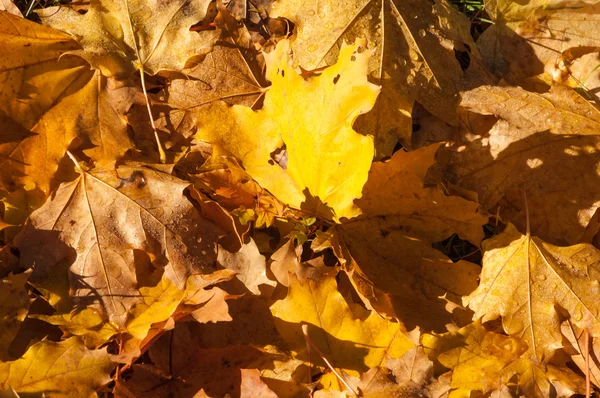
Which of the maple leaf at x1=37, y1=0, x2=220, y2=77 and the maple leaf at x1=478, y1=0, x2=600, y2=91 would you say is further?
the maple leaf at x1=478, y1=0, x2=600, y2=91

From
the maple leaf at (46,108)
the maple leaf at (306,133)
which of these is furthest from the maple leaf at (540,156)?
the maple leaf at (46,108)

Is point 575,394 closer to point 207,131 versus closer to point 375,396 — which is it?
point 375,396

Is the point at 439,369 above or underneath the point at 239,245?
underneath

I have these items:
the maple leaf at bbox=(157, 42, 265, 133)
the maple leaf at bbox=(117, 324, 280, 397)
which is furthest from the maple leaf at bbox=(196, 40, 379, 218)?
the maple leaf at bbox=(117, 324, 280, 397)

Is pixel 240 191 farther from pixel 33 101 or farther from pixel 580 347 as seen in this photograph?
pixel 580 347

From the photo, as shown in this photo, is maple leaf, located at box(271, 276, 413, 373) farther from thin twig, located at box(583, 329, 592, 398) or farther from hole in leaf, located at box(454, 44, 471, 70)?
hole in leaf, located at box(454, 44, 471, 70)

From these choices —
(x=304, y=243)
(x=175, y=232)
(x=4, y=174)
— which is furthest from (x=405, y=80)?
(x=4, y=174)
